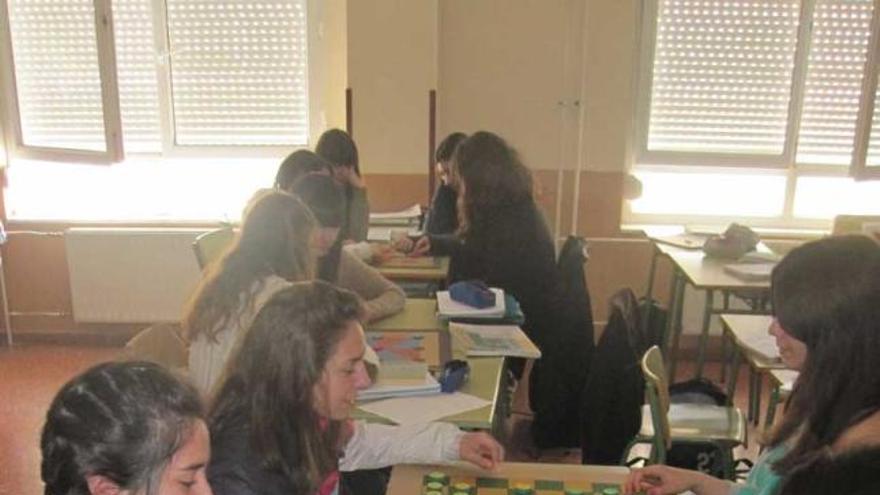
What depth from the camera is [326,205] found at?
3.06 meters

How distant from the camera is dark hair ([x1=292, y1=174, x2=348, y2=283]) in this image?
305 cm

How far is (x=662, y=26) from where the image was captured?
192 inches

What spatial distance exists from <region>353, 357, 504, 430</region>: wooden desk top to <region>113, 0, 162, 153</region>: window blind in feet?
10.2

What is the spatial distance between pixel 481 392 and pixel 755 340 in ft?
4.24

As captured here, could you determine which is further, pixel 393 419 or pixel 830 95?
pixel 830 95

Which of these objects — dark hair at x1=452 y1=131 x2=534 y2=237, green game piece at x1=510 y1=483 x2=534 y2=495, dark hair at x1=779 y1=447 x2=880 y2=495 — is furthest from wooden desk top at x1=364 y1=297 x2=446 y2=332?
dark hair at x1=779 y1=447 x2=880 y2=495

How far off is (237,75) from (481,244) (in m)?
2.16

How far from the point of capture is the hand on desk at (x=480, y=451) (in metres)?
1.93

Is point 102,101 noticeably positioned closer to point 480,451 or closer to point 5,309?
point 5,309

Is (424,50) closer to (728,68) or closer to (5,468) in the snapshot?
(728,68)

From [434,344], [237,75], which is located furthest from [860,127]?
[237,75]

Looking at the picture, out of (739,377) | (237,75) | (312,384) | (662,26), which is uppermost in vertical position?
(662,26)

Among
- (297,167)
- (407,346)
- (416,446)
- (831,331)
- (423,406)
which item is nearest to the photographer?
(831,331)

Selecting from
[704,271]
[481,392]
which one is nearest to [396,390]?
[481,392]
